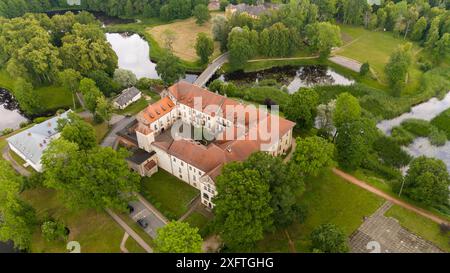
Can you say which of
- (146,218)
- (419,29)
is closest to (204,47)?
(146,218)

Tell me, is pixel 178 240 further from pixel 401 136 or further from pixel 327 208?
pixel 401 136

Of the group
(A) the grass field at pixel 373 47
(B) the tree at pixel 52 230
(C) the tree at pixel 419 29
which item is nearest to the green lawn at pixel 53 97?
(B) the tree at pixel 52 230

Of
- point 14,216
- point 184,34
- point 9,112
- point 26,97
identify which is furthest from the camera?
point 184,34

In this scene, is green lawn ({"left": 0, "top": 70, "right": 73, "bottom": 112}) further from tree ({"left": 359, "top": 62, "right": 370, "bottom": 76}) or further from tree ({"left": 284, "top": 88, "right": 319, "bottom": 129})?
tree ({"left": 359, "top": 62, "right": 370, "bottom": 76})

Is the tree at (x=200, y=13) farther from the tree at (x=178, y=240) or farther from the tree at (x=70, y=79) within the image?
the tree at (x=178, y=240)

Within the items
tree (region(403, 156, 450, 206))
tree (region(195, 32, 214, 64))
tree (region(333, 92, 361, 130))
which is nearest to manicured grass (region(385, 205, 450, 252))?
tree (region(403, 156, 450, 206))

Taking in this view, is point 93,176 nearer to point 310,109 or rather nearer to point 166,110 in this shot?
point 166,110
